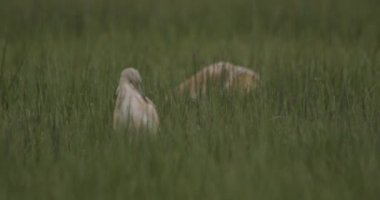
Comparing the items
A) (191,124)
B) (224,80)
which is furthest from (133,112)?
(224,80)

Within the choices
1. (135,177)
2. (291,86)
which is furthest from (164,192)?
(291,86)

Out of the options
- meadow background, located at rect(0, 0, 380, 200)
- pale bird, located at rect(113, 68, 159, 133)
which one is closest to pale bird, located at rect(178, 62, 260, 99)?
meadow background, located at rect(0, 0, 380, 200)

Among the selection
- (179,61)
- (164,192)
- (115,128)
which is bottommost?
(164,192)

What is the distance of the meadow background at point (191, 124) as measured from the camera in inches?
127

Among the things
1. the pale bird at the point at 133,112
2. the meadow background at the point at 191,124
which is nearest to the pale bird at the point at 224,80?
the meadow background at the point at 191,124

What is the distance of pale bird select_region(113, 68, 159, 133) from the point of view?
391 cm

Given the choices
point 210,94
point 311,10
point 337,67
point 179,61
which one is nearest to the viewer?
point 210,94

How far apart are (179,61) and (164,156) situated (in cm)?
326

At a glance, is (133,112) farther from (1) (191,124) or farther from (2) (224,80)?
(2) (224,80)

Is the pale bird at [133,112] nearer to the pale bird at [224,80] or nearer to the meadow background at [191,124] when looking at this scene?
the meadow background at [191,124]

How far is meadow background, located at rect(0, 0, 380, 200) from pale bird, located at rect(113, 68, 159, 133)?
0.07 meters

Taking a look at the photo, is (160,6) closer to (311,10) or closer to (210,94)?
(311,10)

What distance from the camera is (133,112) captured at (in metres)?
3.99

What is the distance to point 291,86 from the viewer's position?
16.6ft
